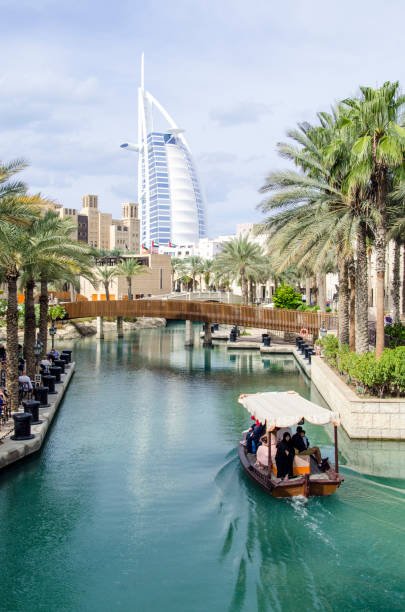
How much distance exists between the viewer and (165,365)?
152ft

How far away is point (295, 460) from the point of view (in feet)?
54.7

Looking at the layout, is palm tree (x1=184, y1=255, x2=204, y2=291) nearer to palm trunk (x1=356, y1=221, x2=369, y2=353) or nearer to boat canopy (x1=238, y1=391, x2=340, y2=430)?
palm trunk (x1=356, y1=221, x2=369, y2=353)

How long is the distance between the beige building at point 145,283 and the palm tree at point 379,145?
8222 cm

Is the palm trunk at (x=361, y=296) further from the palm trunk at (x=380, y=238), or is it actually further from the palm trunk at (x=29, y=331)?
the palm trunk at (x=29, y=331)

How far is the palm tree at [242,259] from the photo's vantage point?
64.2 m

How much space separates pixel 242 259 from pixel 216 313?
11.4 metres

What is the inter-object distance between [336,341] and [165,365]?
16.3 metres

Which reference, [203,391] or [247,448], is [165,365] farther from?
[247,448]

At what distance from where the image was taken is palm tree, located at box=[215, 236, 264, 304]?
64.2 m

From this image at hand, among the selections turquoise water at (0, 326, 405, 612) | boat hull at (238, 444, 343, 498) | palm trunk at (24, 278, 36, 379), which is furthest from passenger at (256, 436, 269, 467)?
palm trunk at (24, 278, 36, 379)

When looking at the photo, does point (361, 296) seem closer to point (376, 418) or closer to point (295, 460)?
point (376, 418)

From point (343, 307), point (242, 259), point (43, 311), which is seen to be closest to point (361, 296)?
point (343, 307)

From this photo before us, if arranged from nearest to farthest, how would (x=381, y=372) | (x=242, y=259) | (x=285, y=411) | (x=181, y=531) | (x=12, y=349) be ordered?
(x=181, y=531), (x=285, y=411), (x=381, y=372), (x=12, y=349), (x=242, y=259)

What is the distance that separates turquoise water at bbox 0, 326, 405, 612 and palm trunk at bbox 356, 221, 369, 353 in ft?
15.6
